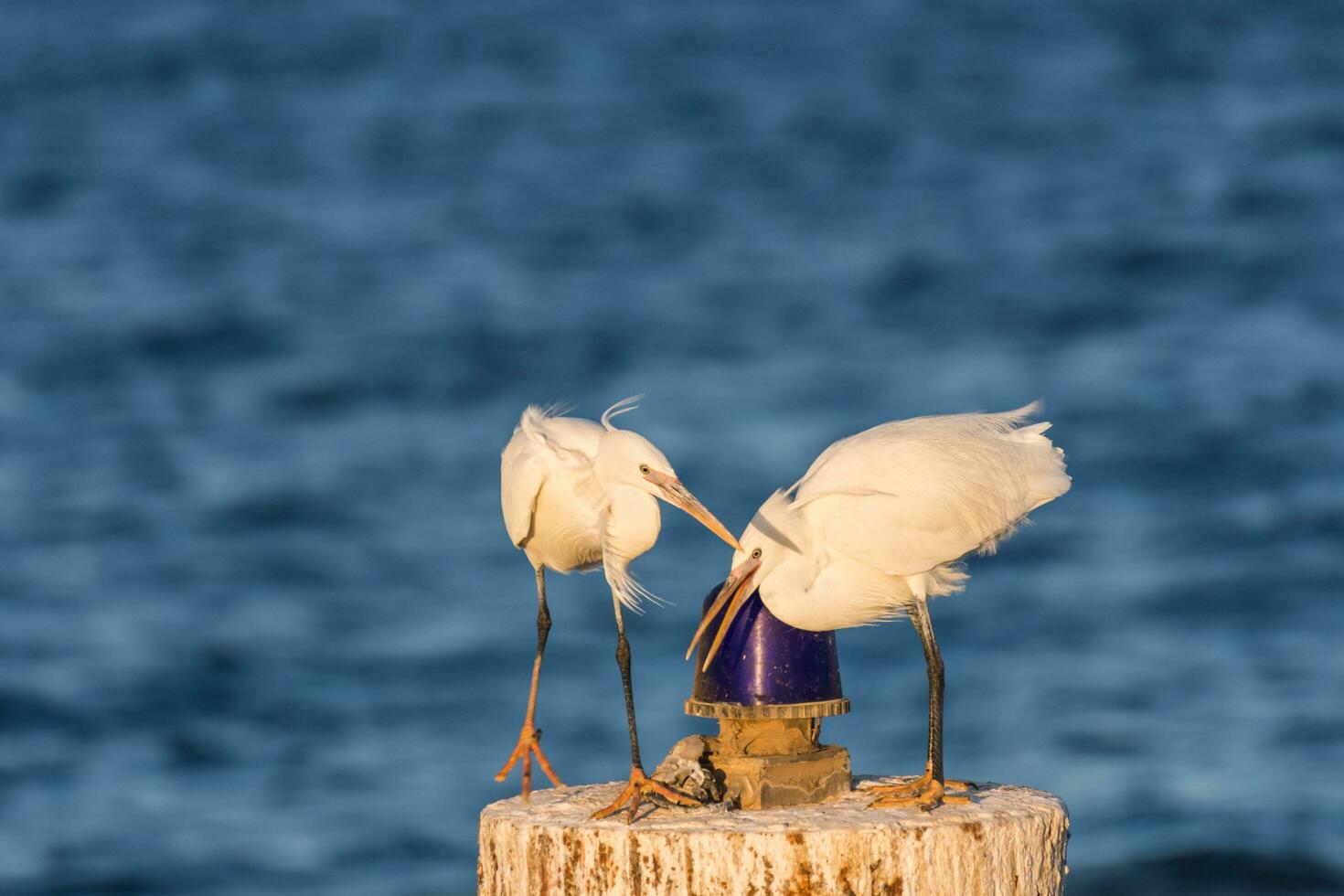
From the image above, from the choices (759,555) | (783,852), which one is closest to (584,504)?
(759,555)

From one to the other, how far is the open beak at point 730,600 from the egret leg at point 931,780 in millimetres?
623

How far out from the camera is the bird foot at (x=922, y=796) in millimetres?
4236

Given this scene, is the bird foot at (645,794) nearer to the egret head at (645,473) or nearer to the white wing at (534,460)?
the egret head at (645,473)

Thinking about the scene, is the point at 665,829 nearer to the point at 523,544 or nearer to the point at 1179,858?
the point at 523,544

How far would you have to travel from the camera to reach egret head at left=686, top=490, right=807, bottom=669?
4555mm

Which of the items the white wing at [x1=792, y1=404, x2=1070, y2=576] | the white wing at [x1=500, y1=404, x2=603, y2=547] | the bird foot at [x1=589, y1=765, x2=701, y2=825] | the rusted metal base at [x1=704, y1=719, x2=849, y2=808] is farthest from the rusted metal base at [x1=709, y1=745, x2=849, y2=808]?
the white wing at [x1=500, y1=404, x2=603, y2=547]

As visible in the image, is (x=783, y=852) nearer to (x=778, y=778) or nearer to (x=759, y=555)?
(x=778, y=778)

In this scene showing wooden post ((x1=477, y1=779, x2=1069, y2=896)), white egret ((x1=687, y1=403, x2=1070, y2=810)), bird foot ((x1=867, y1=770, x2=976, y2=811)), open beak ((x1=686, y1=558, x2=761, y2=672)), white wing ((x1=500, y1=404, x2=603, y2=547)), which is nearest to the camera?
wooden post ((x1=477, y1=779, x2=1069, y2=896))

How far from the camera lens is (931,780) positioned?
433 cm

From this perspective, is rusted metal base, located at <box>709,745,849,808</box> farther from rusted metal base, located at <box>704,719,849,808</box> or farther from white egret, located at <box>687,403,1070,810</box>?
white egret, located at <box>687,403,1070,810</box>

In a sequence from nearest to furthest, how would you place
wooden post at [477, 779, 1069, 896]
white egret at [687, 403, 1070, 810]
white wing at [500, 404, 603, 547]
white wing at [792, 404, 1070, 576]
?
wooden post at [477, 779, 1069, 896], white egret at [687, 403, 1070, 810], white wing at [792, 404, 1070, 576], white wing at [500, 404, 603, 547]

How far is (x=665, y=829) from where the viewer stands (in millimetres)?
3887

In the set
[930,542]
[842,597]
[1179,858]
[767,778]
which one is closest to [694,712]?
[767,778]

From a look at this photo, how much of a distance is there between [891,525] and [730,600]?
0.62 m
